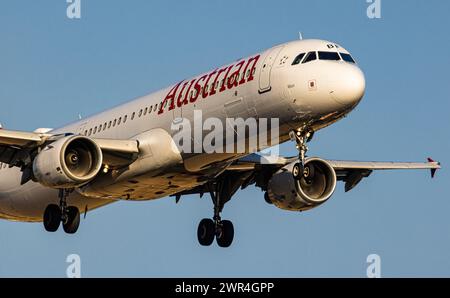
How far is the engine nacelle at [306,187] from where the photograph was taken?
51.6 meters

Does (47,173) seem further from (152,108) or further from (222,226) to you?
(222,226)

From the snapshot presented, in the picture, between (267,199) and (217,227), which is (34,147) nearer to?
(217,227)

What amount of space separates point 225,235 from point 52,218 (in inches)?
300

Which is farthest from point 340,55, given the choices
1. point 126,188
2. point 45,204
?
point 45,204

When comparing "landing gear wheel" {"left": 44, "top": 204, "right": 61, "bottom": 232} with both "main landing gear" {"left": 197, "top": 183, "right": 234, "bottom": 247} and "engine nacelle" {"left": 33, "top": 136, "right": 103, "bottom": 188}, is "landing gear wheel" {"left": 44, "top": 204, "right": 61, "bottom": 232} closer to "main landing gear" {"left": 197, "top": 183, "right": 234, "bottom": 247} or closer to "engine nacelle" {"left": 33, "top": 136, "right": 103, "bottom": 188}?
"engine nacelle" {"left": 33, "top": 136, "right": 103, "bottom": 188}

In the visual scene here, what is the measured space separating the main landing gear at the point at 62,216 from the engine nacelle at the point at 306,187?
8.53m

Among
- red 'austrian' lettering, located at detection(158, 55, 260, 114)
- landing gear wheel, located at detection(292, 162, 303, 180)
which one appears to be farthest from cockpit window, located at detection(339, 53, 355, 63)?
landing gear wheel, located at detection(292, 162, 303, 180)

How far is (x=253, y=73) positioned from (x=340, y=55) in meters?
3.32

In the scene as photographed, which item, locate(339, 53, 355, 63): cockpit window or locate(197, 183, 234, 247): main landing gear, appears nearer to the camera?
locate(339, 53, 355, 63): cockpit window

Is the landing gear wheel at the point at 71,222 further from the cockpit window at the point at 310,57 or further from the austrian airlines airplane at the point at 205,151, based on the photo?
the cockpit window at the point at 310,57

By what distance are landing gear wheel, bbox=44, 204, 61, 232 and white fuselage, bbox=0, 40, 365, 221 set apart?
763mm

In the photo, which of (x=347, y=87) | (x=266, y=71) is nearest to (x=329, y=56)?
(x=347, y=87)

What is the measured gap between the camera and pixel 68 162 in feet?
160

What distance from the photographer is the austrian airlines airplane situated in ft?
147
